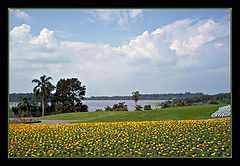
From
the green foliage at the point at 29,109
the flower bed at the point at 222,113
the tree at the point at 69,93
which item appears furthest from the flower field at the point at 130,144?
the tree at the point at 69,93

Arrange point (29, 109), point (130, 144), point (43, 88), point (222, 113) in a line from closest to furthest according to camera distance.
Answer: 1. point (130, 144)
2. point (222, 113)
3. point (43, 88)
4. point (29, 109)

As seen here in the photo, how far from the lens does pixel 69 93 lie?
2138 cm

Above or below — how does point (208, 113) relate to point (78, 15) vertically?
below

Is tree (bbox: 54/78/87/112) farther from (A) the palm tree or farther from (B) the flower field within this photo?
(B) the flower field

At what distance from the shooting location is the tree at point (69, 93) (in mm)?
20484

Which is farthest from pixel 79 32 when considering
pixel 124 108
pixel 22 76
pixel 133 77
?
pixel 124 108

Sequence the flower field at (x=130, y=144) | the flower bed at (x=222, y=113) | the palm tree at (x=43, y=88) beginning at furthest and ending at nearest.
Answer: the palm tree at (x=43, y=88), the flower bed at (x=222, y=113), the flower field at (x=130, y=144)

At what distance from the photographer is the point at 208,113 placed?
34.9 ft

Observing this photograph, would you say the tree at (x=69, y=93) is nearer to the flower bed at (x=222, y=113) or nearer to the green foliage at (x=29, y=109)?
the green foliage at (x=29, y=109)

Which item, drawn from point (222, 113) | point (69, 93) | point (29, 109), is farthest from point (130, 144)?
point (29, 109)

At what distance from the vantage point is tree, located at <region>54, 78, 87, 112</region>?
67.2 feet

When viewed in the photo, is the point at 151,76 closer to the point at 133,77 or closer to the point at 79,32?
the point at 133,77

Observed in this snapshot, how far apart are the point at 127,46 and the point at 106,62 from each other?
0.93m

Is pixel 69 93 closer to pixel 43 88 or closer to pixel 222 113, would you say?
pixel 43 88
